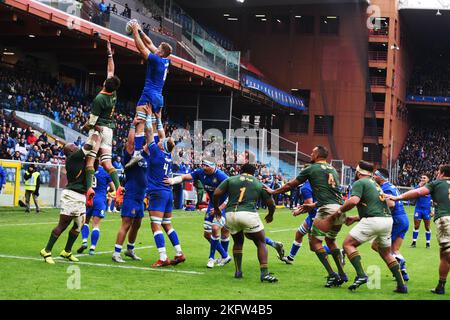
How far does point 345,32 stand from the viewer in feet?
205

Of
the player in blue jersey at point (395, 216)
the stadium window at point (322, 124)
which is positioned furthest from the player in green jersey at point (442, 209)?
the stadium window at point (322, 124)

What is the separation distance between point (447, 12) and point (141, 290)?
60085mm

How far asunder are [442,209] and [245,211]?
3225mm

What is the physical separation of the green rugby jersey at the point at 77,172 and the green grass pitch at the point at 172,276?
1.37 meters

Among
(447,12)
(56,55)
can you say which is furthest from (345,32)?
(56,55)

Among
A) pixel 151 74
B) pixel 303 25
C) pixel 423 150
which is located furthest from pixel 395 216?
pixel 423 150

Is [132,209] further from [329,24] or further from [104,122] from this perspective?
[329,24]

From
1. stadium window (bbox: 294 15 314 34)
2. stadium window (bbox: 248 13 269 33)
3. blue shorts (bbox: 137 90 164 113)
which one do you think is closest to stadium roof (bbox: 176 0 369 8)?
stadium window (bbox: 248 13 269 33)

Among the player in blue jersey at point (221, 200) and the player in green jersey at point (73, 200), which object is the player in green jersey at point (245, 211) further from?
the player in green jersey at point (73, 200)

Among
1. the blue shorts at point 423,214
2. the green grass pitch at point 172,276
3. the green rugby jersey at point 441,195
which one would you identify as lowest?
the green grass pitch at point 172,276

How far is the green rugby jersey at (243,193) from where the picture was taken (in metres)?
12.0

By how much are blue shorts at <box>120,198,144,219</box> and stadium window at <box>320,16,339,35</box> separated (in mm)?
51502

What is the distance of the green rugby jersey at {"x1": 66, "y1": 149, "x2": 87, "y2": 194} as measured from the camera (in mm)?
12820

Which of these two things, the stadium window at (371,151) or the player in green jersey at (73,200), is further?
the stadium window at (371,151)
